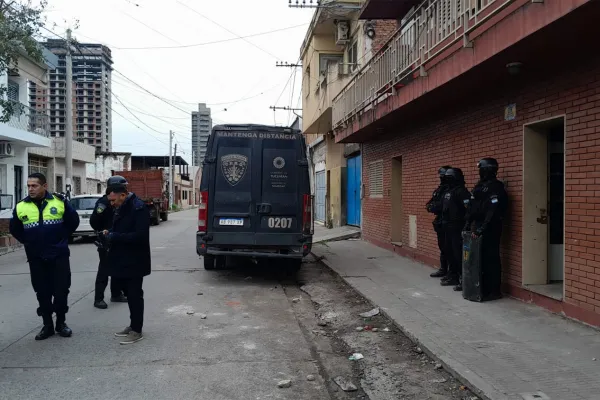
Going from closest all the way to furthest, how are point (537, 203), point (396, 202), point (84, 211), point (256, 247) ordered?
point (537, 203)
point (256, 247)
point (396, 202)
point (84, 211)

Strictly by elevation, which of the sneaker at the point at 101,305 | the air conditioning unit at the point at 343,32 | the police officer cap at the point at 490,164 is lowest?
the sneaker at the point at 101,305

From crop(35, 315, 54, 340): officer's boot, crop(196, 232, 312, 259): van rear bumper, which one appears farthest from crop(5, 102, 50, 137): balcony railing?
crop(35, 315, 54, 340): officer's boot

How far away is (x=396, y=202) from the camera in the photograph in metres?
12.8

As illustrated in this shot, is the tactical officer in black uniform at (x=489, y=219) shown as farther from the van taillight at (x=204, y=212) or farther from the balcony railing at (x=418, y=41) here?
the van taillight at (x=204, y=212)

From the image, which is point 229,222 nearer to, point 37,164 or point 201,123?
point 37,164

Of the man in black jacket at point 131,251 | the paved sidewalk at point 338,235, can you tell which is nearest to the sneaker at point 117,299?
the man in black jacket at point 131,251

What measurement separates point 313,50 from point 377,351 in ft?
54.9

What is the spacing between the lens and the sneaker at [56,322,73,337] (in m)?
5.47

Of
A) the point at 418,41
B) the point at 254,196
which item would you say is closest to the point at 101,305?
the point at 254,196

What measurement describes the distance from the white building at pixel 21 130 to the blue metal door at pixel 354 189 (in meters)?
12.7

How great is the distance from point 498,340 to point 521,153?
286 cm

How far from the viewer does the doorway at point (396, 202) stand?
12672 mm

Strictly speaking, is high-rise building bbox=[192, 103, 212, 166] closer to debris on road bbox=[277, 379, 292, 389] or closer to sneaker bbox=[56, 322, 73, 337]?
sneaker bbox=[56, 322, 73, 337]

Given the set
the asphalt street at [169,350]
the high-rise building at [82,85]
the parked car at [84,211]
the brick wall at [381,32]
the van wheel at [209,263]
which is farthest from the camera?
the high-rise building at [82,85]
